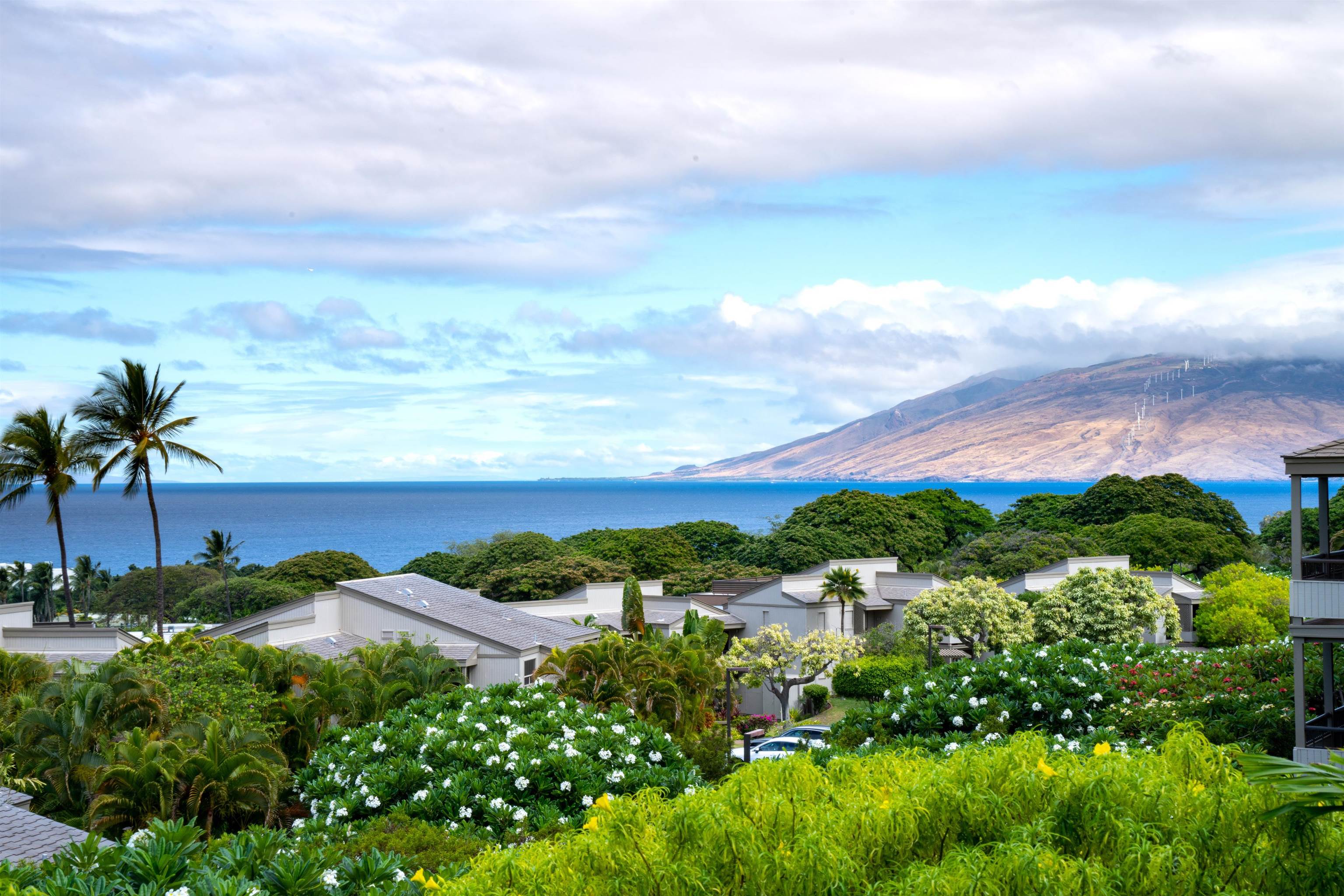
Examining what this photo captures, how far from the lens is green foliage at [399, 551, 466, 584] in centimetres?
8150

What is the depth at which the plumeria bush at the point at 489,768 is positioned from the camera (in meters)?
12.0

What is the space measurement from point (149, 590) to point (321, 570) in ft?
48.8

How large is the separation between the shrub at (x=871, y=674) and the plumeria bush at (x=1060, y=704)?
83.1 feet

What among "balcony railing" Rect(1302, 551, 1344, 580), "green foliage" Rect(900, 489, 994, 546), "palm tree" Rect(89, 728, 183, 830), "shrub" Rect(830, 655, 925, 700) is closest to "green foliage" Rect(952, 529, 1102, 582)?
"green foliage" Rect(900, 489, 994, 546)

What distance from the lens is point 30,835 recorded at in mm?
13297

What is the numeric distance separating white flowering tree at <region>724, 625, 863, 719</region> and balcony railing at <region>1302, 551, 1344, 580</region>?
81.4 feet

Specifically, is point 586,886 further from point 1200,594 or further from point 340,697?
point 1200,594

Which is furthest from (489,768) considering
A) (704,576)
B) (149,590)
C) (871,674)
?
(149,590)

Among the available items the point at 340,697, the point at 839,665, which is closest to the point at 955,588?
the point at 839,665

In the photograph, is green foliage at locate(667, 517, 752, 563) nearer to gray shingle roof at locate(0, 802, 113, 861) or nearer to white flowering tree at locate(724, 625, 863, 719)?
white flowering tree at locate(724, 625, 863, 719)

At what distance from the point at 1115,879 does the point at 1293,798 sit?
1007 mm

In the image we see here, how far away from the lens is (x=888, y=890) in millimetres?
4672

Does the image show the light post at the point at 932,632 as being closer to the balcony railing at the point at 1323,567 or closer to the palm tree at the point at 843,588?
the palm tree at the point at 843,588

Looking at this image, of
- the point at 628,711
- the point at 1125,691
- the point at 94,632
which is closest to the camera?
the point at 1125,691
